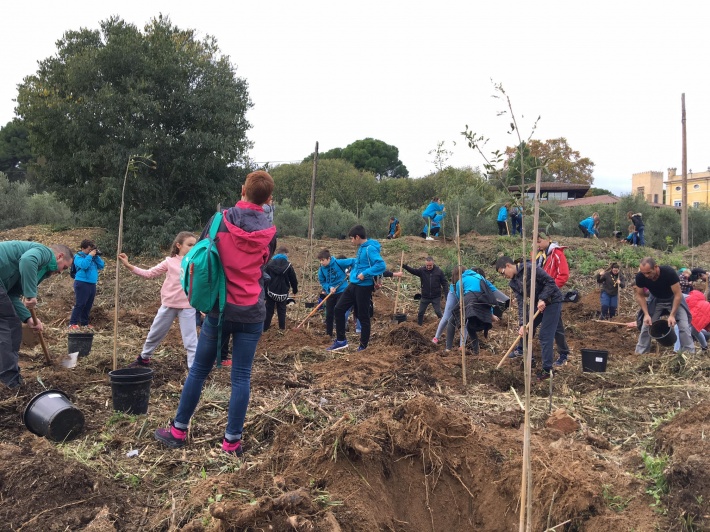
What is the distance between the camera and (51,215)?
2352cm

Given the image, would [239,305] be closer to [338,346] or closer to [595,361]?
[338,346]

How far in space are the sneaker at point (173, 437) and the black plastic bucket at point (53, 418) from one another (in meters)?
0.65

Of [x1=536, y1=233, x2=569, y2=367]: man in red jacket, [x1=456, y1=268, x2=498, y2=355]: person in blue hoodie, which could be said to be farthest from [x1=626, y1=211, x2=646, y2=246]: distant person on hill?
[x1=456, y1=268, x2=498, y2=355]: person in blue hoodie

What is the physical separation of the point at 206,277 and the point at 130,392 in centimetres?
157

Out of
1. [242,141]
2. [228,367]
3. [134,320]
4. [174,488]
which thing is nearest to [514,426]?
[174,488]

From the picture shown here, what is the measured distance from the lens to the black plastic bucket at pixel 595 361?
710 cm

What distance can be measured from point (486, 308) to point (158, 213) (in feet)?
36.8

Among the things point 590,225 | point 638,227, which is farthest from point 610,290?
point 590,225

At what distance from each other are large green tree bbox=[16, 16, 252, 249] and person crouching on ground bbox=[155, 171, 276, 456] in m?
12.4

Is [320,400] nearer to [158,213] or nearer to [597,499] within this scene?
[597,499]

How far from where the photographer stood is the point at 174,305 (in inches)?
240

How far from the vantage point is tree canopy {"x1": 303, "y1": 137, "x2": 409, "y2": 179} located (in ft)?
160

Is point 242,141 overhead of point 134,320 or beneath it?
overhead

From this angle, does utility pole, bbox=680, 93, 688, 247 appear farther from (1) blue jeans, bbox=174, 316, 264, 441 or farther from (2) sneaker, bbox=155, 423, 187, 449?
(2) sneaker, bbox=155, 423, 187, 449
